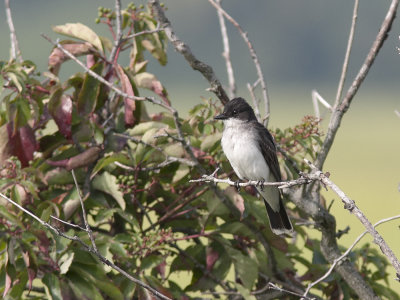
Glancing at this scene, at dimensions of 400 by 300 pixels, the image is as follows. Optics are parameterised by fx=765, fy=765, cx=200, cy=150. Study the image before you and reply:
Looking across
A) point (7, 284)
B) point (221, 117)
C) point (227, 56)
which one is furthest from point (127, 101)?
point (227, 56)

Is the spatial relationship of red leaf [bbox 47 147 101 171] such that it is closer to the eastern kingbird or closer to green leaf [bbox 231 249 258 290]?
the eastern kingbird

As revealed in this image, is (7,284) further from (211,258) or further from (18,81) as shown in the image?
(211,258)

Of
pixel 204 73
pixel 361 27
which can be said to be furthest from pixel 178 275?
pixel 361 27

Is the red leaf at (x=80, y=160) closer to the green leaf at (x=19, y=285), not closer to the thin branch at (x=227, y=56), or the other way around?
the green leaf at (x=19, y=285)

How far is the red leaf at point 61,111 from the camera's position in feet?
12.3

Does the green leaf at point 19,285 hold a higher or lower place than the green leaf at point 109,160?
lower

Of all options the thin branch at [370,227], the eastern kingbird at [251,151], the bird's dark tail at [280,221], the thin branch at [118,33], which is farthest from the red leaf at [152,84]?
the thin branch at [370,227]

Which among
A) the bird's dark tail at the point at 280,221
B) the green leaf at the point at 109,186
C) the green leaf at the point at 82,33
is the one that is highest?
the green leaf at the point at 82,33

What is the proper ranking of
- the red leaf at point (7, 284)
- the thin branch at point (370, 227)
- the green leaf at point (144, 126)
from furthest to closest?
the green leaf at point (144, 126)
the red leaf at point (7, 284)
the thin branch at point (370, 227)

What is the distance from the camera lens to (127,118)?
3.89 meters

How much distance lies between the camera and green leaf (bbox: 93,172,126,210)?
12.0 ft

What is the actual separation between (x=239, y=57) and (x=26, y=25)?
1933cm

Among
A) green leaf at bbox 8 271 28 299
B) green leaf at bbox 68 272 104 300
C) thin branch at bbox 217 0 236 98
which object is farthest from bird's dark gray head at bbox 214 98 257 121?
green leaf at bbox 8 271 28 299

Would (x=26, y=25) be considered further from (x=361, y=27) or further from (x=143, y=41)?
(x=143, y=41)
